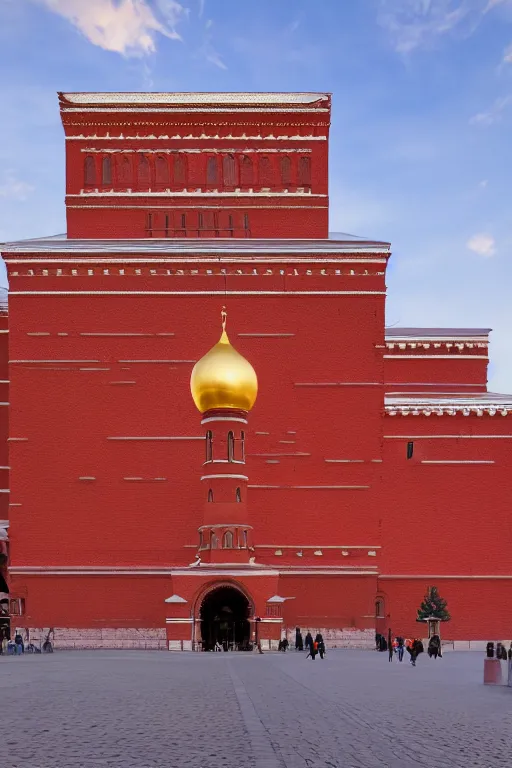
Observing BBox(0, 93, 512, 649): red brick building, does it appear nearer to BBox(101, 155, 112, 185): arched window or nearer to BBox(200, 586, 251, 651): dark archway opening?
BBox(200, 586, 251, 651): dark archway opening

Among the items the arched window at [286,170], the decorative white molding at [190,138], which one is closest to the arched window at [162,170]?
the decorative white molding at [190,138]

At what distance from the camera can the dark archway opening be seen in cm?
3809

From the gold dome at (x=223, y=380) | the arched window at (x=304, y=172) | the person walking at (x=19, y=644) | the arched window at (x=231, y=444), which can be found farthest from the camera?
the arched window at (x=304, y=172)

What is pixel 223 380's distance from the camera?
3709 centimetres

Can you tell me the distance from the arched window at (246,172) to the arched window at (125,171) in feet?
12.9

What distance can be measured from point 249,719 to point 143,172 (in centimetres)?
3184

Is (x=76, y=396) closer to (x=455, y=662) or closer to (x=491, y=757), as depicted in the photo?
(x=455, y=662)

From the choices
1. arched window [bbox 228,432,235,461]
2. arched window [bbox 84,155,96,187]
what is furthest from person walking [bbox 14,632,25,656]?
arched window [bbox 84,155,96,187]

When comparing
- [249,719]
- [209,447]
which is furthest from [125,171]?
[249,719]

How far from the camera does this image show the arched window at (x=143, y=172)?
42.6m

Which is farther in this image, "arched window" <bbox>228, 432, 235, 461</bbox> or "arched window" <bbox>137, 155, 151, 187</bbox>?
"arched window" <bbox>137, 155, 151, 187</bbox>

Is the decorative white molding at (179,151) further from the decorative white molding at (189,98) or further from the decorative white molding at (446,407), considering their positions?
the decorative white molding at (446,407)

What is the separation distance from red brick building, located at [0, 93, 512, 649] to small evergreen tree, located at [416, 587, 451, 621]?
4.39 ft

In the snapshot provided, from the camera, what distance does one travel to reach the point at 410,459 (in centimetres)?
Answer: 4019
